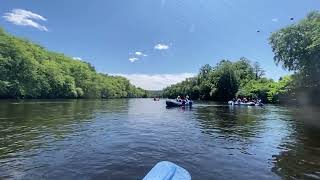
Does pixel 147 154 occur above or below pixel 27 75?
below

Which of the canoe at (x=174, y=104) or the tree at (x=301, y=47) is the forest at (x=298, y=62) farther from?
the canoe at (x=174, y=104)

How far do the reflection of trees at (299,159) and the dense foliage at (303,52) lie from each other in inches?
1496

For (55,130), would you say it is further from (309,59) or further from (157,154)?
(309,59)

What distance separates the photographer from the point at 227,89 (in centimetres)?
10194

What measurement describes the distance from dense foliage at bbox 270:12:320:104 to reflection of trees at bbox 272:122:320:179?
38011mm

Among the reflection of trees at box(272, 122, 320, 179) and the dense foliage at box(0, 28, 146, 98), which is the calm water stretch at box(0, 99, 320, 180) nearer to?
the reflection of trees at box(272, 122, 320, 179)

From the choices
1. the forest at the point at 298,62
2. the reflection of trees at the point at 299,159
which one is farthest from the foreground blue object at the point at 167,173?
the forest at the point at 298,62

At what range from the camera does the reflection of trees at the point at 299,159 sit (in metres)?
10.3

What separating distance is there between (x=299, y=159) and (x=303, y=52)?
47.4 meters

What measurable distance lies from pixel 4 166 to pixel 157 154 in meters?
5.61

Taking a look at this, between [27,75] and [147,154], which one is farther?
[27,75]

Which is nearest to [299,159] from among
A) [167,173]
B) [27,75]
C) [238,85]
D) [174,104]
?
[167,173]

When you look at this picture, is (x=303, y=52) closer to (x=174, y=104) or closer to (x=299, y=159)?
(x=174, y=104)

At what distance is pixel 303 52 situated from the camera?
2152 inches
